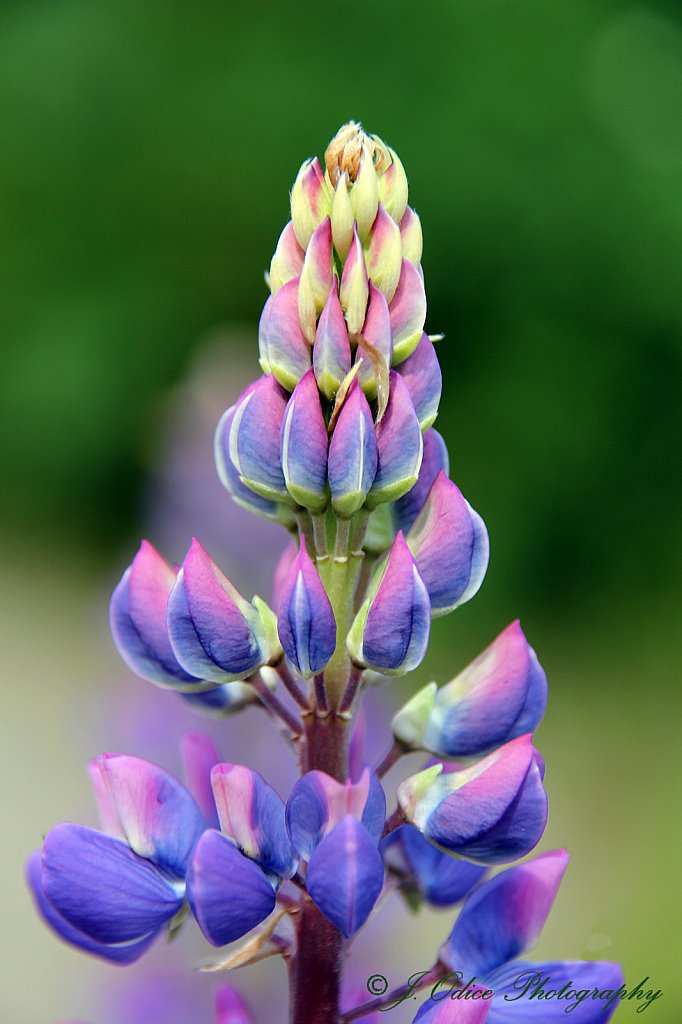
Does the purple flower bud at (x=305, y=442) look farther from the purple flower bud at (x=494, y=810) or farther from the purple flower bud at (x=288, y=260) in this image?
the purple flower bud at (x=494, y=810)

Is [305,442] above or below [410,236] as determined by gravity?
below

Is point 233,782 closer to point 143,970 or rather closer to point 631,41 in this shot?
point 143,970

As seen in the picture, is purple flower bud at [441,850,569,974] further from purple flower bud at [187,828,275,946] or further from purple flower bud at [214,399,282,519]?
purple flower bud at [214,399,282,519]

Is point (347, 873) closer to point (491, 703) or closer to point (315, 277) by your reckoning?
point (491, 703)

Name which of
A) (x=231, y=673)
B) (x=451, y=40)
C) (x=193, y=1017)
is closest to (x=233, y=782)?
(x=231, y=673)

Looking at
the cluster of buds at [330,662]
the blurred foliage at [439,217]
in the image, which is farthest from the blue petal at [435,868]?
the blurred foliage at [439,217]

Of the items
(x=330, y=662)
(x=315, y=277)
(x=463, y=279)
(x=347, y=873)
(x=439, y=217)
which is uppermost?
(x=439, y=217)

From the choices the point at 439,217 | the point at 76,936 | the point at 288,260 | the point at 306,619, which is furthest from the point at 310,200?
the point at 439,217
